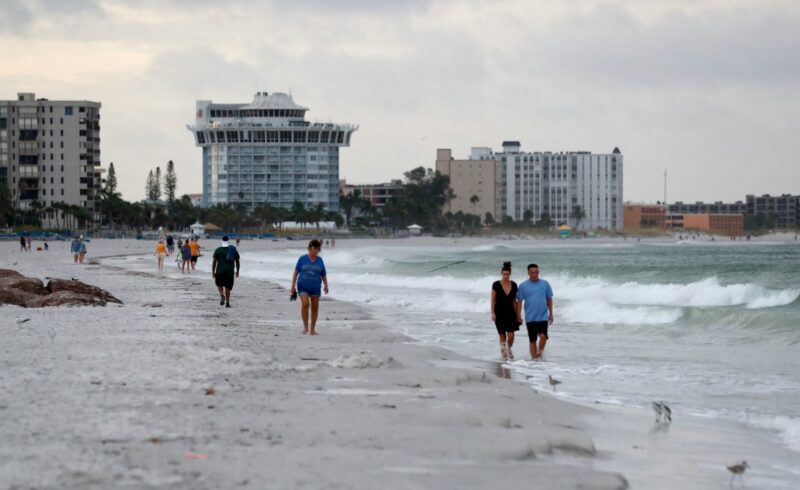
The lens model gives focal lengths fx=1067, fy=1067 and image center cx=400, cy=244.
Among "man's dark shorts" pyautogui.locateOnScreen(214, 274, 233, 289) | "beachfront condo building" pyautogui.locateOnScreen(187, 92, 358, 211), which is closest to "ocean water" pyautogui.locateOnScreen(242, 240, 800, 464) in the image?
"man's dark shorts" pyautogui.locateOnScreen(214, 274, 233, 289)

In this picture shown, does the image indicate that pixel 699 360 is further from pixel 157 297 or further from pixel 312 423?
pixel 157 297

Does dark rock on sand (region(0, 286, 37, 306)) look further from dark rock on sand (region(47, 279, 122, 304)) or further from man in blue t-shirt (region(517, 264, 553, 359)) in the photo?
man in blue t-shirt (region(517, 264, 553, 359))

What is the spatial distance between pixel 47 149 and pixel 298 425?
14395 centimetres

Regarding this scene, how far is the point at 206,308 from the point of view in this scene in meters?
21.9

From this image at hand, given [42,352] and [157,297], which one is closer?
[42,352]

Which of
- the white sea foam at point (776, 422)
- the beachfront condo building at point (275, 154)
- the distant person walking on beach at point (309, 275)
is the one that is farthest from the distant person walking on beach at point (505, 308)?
the beachfront condo building at point (275, 154)

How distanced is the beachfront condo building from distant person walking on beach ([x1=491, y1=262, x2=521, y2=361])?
17890 centimetres

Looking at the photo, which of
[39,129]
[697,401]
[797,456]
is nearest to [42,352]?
[697,401]

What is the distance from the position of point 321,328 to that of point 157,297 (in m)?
8.59

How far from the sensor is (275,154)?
194875 mm

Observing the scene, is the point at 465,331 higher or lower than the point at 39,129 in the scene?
lower

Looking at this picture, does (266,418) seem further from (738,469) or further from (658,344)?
(658,344)

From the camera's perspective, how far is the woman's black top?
1454cm

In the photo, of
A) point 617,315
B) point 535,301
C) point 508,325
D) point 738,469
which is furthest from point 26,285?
point 738,469
